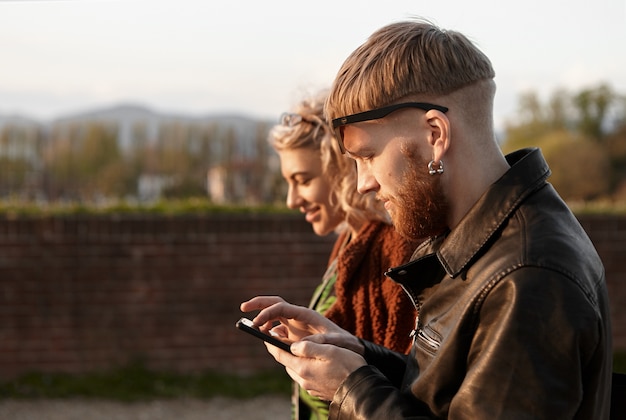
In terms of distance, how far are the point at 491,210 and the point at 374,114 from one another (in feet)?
1.03

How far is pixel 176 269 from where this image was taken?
658 cm

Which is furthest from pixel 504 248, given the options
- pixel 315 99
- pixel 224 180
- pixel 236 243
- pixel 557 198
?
pixel 224 180

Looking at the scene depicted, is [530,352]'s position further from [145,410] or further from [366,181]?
[145,410]

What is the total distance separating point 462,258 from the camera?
1.58 metres

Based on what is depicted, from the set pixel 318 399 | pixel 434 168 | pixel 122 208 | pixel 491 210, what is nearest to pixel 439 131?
pixel 434 168

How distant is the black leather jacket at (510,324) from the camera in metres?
1.32

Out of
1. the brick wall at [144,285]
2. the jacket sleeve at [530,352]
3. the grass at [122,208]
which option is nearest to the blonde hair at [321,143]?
the jacket sleeve at [530,352]

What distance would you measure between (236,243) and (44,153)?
10426 millimetres

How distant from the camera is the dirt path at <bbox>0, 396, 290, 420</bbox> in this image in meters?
6.00

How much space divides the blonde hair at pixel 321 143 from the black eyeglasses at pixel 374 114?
1.03 meters

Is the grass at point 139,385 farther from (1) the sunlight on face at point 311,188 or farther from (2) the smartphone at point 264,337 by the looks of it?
(2) the smartphone at point 264,337

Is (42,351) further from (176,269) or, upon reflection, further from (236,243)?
(236,243)

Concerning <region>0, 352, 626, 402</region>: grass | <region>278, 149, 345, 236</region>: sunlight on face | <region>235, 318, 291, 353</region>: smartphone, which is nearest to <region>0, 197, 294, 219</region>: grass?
<region>0, 352, 626, 402</region>: grass

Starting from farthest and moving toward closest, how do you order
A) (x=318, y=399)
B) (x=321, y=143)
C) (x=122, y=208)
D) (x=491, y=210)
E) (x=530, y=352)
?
(x=122, y=208) → (x=321, y=143) → (x=318, y=399) → (x=491, y=210) → (x=530, y=352)
